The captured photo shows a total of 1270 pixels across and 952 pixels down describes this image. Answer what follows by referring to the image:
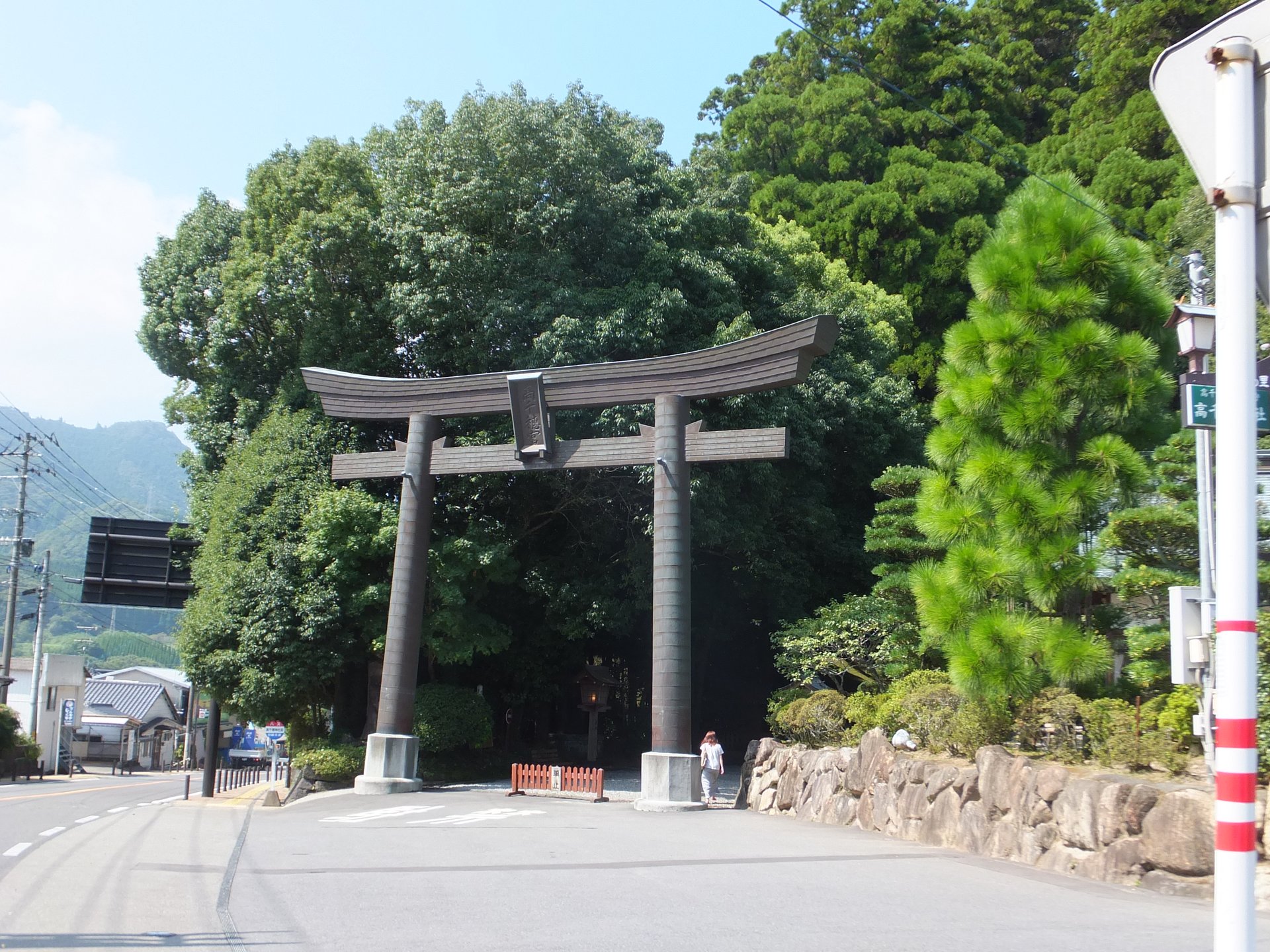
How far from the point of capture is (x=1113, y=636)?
1350 cm

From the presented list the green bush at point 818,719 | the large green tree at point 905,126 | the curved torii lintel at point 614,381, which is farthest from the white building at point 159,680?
the green bush at point 818,719

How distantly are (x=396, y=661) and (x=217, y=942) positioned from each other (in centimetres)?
1164

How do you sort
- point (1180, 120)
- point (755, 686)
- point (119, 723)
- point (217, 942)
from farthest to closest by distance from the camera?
point (119, 723)
point (755, 686)
point (217, 942)
point (1180, 120)

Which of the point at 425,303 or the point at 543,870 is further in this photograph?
the point at 425,303

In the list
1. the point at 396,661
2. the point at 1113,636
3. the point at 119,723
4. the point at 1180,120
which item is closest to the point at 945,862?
the point at 1113,636

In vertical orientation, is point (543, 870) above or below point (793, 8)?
below

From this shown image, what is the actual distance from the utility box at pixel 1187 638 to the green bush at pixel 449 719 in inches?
593

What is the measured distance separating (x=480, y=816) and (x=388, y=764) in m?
3.71

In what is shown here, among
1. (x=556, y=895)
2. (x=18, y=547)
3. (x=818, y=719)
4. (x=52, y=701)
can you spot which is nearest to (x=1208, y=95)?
(x=556, y=895)

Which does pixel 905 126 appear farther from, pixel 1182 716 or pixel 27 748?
pixel 27 748

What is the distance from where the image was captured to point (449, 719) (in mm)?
20859

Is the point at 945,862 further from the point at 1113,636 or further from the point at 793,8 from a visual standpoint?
the point at 793,8

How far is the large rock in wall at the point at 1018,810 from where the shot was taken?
785cm

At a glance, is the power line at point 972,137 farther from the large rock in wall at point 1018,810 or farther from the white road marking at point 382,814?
the white road marking at point 382,814
